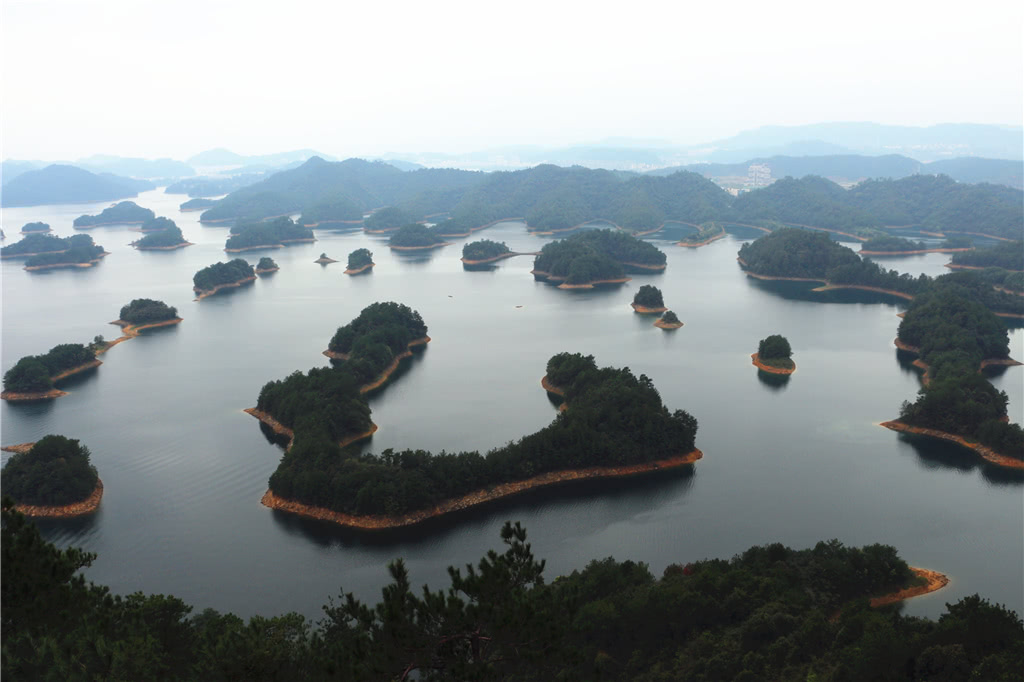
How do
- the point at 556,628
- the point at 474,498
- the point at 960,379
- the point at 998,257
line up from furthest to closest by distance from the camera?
the point at 998,257, the point at 960,379, the point at 474,498, the point at 556,628

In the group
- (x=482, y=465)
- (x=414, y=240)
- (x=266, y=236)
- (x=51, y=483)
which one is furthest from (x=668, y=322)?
(x=266, y=236)

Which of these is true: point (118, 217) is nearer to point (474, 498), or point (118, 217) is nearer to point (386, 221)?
point (386, 221)

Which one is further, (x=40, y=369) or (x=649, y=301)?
(x=649, y=301)

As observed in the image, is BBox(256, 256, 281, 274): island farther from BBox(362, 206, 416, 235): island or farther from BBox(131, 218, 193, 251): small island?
BBox(362, 206, 416, 235): island

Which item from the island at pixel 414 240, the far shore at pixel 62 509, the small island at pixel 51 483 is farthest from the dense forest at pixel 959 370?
Result: the island at pixel 414 240

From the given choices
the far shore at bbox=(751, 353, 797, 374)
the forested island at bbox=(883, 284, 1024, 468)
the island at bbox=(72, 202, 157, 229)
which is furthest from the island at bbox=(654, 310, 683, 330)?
the island at bbox=(72, 202, 157, 229)

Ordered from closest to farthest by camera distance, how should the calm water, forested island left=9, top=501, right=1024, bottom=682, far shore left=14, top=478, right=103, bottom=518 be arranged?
forested island left=9, top=501, right=1024, bottom=682 → the calm water → far shore left=14, top=478, right=103, bottom=518
